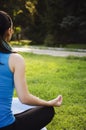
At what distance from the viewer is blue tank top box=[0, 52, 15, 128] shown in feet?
13.0

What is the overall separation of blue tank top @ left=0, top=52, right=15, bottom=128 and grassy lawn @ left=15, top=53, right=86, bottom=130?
2.39 metres

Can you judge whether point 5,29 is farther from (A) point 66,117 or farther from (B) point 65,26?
(B) point 65,26

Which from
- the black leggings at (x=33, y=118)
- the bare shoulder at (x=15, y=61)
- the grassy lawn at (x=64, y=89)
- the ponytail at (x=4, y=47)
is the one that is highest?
the ponytail at (x=4, y=47)

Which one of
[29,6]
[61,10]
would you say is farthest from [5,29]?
[29,6]

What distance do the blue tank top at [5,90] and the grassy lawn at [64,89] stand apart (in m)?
2.39

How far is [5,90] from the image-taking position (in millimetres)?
4020

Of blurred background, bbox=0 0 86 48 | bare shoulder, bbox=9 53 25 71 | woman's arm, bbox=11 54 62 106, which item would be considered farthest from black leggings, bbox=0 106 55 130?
blurred background, bbox=0 0 86 48

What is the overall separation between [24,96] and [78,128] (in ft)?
7.80

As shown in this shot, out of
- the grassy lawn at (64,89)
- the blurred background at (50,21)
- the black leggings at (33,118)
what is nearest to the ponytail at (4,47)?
the black leggings at (33,118)

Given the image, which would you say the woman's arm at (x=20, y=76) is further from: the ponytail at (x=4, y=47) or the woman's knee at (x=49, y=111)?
the woman's knee at (x=49, y=111)

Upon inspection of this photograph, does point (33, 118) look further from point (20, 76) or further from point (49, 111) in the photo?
point (20, 76)

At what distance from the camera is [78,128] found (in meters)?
6.29

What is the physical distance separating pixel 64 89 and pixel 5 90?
585 centimetres

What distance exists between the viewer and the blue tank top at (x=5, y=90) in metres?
3.98
